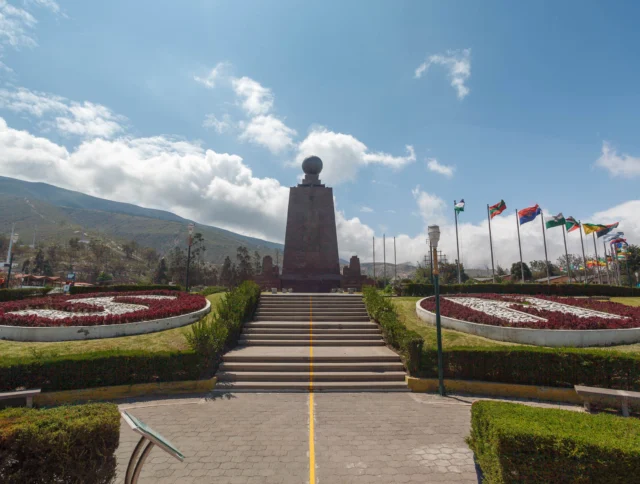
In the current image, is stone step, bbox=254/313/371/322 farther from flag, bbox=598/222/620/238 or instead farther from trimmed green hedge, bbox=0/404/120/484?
flag, bbox=598/222/620/238

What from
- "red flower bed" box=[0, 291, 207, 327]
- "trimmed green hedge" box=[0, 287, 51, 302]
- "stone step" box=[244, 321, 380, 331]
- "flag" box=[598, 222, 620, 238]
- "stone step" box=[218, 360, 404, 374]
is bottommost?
"stone step" box=[218, 360, 404, 374]

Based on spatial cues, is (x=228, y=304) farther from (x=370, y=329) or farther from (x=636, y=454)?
(x=636, y=454)

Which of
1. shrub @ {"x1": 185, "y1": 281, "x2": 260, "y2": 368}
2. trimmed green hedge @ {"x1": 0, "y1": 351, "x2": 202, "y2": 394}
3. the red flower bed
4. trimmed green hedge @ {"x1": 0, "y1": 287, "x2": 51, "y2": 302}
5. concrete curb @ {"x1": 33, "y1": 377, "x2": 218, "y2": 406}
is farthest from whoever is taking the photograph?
trimmed green hedge @ {"x1": 0, "y1": 287, "x2": 51, "y2": 302}

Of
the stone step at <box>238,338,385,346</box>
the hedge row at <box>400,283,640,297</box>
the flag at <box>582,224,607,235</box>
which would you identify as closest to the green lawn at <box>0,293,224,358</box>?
the stone step at <box>238,338,385,346</box>

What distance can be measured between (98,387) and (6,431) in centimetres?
552

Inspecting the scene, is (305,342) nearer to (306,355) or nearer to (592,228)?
(306,355)

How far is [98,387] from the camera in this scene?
8.47m

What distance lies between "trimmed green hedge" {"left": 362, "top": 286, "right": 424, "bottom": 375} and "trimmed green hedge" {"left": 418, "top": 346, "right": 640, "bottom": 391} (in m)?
0.28

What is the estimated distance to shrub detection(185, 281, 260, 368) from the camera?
9.35 m

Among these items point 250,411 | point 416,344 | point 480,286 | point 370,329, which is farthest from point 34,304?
point 480,286

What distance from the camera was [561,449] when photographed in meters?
3.87

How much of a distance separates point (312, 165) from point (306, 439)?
2606 cm

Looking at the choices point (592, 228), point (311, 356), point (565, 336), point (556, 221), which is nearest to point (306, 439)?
point (311, 356)

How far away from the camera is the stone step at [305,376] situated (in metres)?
9.56
